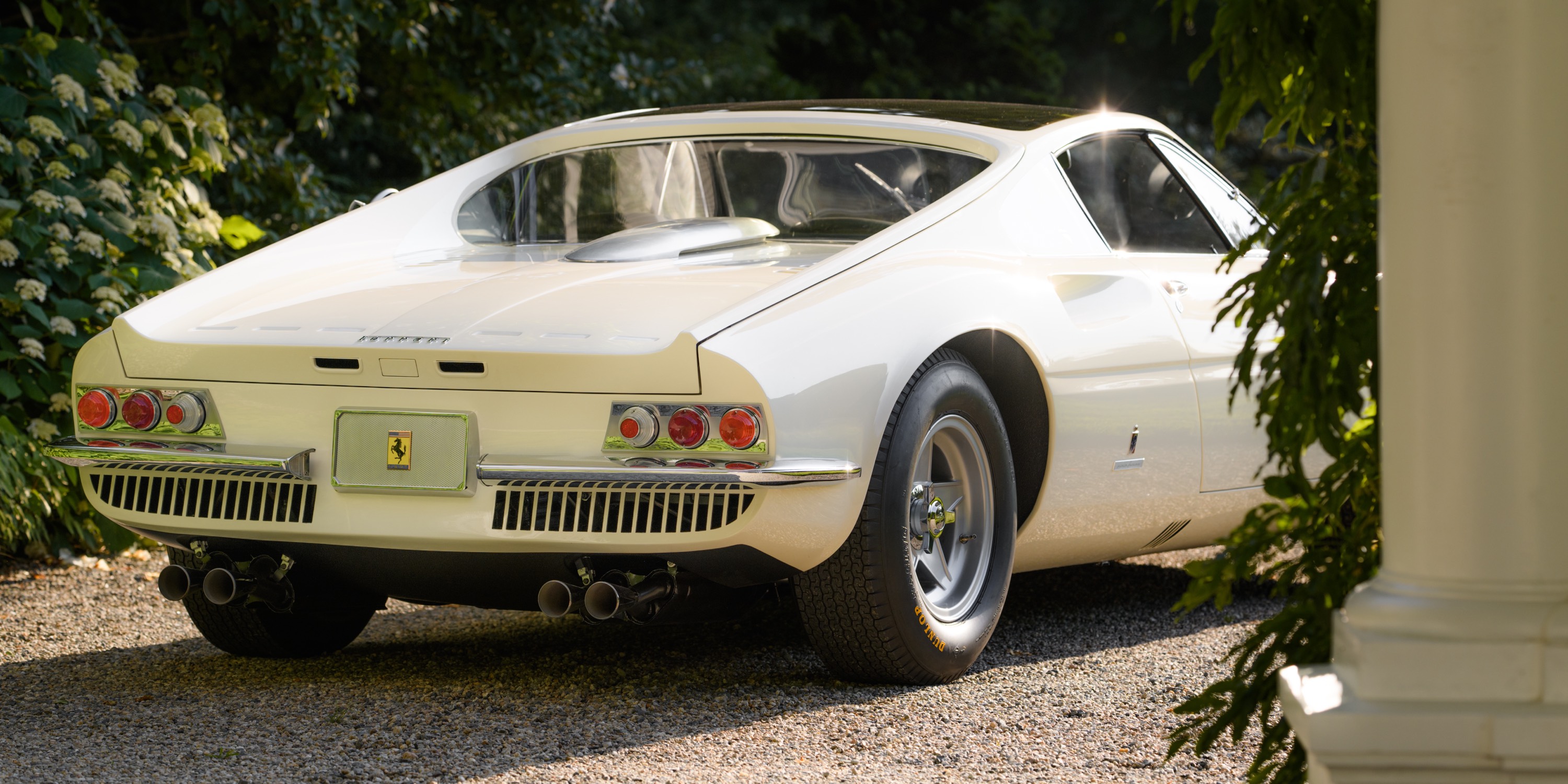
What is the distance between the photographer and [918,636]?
3.68 meters

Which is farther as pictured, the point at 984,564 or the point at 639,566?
the point at 984,564

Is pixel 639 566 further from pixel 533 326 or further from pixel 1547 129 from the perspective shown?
pixel 1547 129

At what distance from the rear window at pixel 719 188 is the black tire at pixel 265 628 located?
118 cm

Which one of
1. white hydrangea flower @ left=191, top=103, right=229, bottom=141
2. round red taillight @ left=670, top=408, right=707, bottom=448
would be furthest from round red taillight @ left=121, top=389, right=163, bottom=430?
white hydrangea flower @ left=191, top=103, right=229, bottom=141

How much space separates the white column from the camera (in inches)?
77.7

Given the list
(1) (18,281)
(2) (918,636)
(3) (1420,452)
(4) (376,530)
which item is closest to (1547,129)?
(3) (1420,452)

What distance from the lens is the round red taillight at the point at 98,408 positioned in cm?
370

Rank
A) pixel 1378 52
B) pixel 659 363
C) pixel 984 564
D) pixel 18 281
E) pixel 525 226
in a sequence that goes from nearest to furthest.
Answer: pixel 1378 52 → pixel 659 363 → pixel 984 564 → pixel 525 226 → pixel 18 281

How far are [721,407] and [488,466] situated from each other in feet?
1.65

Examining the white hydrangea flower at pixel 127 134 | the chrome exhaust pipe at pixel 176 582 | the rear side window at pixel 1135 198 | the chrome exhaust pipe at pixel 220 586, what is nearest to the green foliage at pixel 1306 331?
the rear side window at pixel 1135 198

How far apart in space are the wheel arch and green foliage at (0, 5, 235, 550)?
3469mm

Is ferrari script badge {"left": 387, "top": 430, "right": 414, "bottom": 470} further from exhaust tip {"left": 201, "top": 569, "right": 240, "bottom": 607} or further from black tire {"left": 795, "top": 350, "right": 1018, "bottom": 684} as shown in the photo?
black tire {"left": 795, "top": 350, "right": 1018, "bottom": 684}

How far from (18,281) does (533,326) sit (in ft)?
10.9

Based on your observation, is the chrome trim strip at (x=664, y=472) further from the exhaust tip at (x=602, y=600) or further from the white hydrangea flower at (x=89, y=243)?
the white hydrangea flower at (x=89, y=243)
